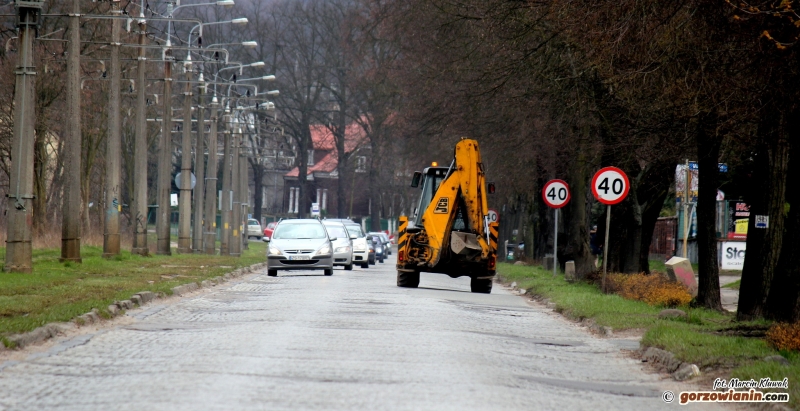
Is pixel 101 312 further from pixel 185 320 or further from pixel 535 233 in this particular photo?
pixel 535 233

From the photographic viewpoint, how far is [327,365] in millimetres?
11422

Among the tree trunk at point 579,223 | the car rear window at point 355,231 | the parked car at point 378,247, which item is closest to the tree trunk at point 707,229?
the tree trunk at point 579,223

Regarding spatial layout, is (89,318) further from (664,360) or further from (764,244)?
(764,244)

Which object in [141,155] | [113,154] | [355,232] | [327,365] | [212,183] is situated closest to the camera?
Result: [327,365]

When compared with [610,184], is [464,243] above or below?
below

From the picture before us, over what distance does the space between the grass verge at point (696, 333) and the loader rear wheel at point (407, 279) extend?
12.8 ft

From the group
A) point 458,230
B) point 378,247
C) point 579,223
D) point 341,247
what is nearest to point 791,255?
point 458,230

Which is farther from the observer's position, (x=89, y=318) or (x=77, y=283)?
(x=77, y=283)

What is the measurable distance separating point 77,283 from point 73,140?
24.6 feet

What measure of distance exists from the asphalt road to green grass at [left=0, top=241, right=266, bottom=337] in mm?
759

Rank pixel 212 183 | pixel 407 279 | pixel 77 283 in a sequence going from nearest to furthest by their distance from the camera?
pixel 77 283 < pixel 407 279 < pixel 212 183

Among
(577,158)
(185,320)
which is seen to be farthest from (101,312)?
(577,158)

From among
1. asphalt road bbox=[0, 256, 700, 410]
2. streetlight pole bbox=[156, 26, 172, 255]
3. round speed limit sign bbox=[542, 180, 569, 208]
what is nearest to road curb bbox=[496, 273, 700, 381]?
asphalt road bbox=[0, 256, 700, 410]

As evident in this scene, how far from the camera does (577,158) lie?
3228 cm
